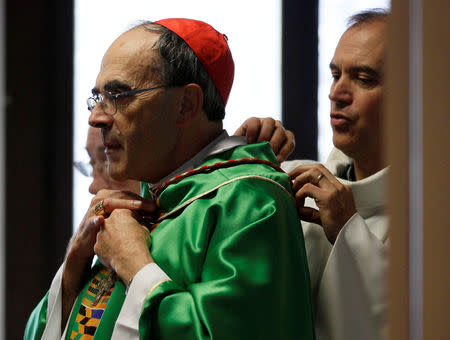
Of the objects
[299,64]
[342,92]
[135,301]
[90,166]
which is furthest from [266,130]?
[299,64]

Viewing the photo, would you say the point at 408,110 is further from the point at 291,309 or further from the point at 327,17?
the point at 327,17

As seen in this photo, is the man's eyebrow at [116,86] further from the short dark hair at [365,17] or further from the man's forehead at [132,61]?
the short dark hair at [365,17]

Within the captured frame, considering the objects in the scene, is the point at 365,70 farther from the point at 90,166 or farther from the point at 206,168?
the point at 90,166

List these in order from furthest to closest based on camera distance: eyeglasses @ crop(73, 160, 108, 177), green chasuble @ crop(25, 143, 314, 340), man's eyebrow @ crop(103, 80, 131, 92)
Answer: eyeglasses @ crop(73, 160, 108, 177) → man's eyebrow @ crop(103, 80, 131, 92) → green chasuble @ crop(25, 143, 314, 340)

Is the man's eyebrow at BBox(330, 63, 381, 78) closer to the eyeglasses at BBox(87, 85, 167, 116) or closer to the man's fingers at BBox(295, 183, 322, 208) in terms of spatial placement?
the man's fingers at BBox(295, 183, 322, 208)

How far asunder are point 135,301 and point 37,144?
3.07 metres

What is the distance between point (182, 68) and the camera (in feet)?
5.95

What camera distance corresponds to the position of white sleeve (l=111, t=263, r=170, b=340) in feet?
4.99

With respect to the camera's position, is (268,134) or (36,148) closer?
(268,134)

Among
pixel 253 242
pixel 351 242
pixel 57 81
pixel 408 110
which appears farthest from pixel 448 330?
pixel 57 81

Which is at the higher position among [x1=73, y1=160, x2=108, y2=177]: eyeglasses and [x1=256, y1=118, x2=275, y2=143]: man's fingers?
[x1=256, y1=118, x2=275, y2=143]: man's fingers

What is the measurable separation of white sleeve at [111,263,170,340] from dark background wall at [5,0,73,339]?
287cm

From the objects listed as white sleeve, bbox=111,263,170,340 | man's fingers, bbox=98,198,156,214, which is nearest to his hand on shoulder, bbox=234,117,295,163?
man's fingers, bbox=98,198,156,214

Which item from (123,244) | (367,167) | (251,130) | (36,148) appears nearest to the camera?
(123,244)
